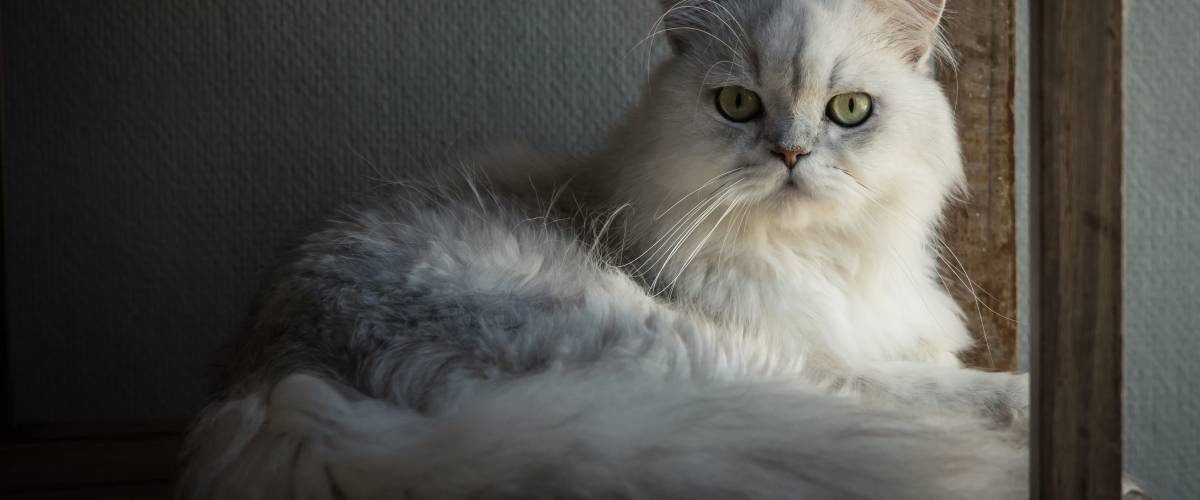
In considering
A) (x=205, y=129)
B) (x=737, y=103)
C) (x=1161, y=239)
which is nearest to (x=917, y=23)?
(x=737, y=103)

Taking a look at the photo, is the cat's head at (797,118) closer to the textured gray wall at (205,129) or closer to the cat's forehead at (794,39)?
the cat's forehead at (794,39)

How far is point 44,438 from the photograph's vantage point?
178 centimetres

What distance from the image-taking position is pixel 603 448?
34.0 inches

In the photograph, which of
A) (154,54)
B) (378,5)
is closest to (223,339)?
(154,54)

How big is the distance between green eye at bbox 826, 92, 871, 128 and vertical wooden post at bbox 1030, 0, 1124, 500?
594 millimetres

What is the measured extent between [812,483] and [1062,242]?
29 cm

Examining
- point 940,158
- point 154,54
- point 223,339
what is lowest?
point 223,339

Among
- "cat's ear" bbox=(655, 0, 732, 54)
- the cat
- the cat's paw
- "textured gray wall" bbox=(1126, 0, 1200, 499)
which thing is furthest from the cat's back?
"textured gray wall" bbox=(1126, 0, 1200, 499)

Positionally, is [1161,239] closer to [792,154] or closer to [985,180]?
[985,180]

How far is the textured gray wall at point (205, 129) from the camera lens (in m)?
1.98

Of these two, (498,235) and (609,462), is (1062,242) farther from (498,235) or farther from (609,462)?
(498,235)

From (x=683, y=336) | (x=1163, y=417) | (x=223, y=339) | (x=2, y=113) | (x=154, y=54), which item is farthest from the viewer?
(x=1163, y=417)

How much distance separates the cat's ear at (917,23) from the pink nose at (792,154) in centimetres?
31

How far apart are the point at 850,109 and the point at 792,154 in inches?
5.7
